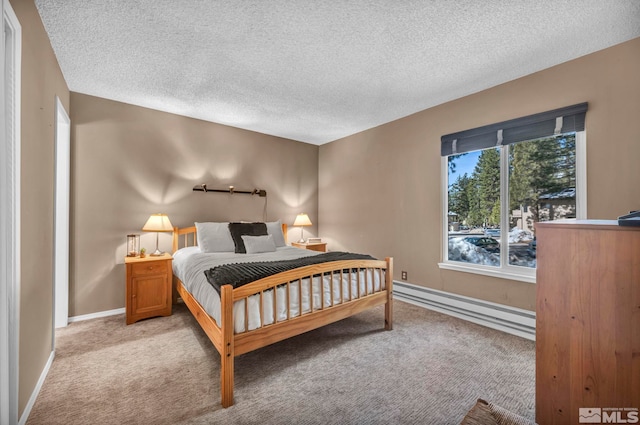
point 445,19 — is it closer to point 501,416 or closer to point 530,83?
point 530,83

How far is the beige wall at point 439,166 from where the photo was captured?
2.20 m

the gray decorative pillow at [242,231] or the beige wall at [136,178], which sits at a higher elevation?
the beige wall at [136,178]

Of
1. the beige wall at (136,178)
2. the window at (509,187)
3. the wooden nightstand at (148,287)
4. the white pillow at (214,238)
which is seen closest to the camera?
the window at (509,187)

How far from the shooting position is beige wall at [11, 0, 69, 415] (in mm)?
1575

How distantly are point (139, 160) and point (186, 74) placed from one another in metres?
1.42

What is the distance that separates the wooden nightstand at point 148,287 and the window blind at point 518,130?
369cm

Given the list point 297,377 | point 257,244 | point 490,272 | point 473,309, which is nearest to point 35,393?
point 297,377

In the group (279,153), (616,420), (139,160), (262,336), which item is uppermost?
(279,153)

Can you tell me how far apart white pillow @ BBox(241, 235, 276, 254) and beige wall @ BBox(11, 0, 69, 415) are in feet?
5.84

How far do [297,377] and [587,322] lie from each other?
1.72m

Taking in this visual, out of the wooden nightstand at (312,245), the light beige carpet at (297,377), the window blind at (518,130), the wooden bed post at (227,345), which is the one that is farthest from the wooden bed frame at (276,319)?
the wooden nightstand at (312,245)

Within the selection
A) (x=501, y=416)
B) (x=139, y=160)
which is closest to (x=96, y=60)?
(x=139, y=160)

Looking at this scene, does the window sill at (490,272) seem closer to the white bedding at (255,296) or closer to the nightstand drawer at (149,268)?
the white bedding at (255,296)

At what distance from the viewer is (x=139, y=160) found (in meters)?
3.39
